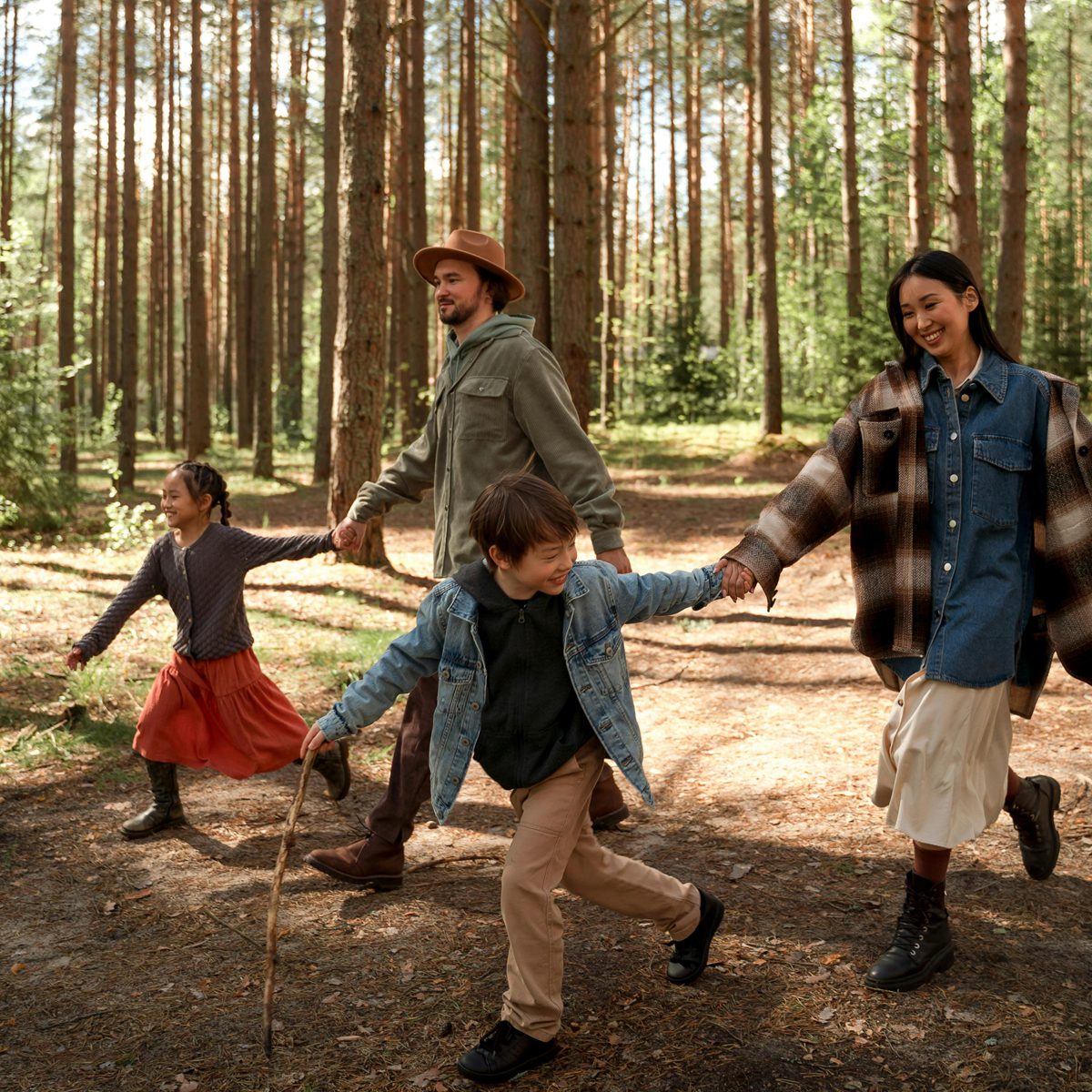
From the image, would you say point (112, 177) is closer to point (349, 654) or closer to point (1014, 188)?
point (1014, 188)

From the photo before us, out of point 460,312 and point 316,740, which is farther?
point 460,312

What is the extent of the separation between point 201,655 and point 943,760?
317 cm

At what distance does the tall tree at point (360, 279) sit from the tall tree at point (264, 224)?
31.6 ft

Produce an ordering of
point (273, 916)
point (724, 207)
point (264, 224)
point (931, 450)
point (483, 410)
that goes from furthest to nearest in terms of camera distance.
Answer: point (724, 207) → point (264, 224) → point (483, 410) → point (931, 450) → point (273, 916)

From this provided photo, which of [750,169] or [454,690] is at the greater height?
[750,169]

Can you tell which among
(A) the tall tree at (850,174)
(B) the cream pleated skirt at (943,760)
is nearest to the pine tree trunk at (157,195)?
(A) the tall tree at (850,174)

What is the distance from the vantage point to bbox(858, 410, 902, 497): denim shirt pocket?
3693 mm

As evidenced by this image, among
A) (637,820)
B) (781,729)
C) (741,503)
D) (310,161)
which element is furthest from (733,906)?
(310,161)

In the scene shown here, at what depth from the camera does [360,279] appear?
36.3 feet

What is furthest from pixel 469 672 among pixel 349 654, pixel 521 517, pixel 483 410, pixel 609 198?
pixel 609 198

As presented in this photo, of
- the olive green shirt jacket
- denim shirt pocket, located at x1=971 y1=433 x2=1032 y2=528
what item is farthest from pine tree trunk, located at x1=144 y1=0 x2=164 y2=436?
denim shirt pocket, located at x1=971 y1=433 x2=1032 y2=528

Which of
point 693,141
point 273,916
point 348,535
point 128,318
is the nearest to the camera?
point 273,916

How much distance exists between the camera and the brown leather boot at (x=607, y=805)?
5.12m

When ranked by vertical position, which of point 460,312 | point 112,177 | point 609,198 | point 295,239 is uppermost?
point 295,239
